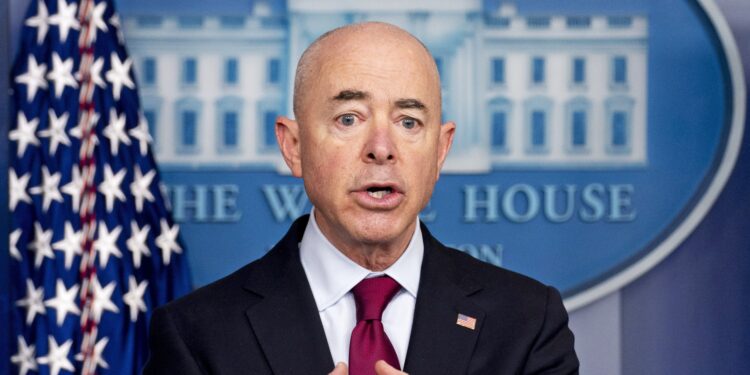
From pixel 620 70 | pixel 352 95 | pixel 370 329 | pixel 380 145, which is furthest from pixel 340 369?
pixel 620 70

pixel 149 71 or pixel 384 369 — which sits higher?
pixel 149 71

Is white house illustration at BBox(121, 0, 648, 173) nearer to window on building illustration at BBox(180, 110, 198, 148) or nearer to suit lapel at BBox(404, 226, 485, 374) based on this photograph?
window on building illustration at BBox(180, 110, 198, 148)

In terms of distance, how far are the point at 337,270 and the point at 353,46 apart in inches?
18.7

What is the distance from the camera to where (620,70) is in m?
4.26

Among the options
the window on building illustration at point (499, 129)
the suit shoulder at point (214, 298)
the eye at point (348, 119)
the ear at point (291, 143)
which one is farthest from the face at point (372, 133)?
the window on building illustration at point (499, 129)

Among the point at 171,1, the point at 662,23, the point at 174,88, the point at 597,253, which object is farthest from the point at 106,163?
the point at 662,23

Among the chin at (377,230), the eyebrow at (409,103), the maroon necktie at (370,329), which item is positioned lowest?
the maroon necktie at (370,329)

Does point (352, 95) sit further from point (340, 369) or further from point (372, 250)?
point (340, 369)

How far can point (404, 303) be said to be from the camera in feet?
7.73

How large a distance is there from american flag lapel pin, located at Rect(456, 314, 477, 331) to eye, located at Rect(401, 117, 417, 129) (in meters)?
0.41

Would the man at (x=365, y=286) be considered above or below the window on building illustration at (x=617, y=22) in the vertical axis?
below

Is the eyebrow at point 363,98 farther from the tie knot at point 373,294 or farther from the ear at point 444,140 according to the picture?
the tie knot at point 373,294

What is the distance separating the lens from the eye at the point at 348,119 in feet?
7.38

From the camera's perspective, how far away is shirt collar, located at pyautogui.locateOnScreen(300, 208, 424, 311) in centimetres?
233
